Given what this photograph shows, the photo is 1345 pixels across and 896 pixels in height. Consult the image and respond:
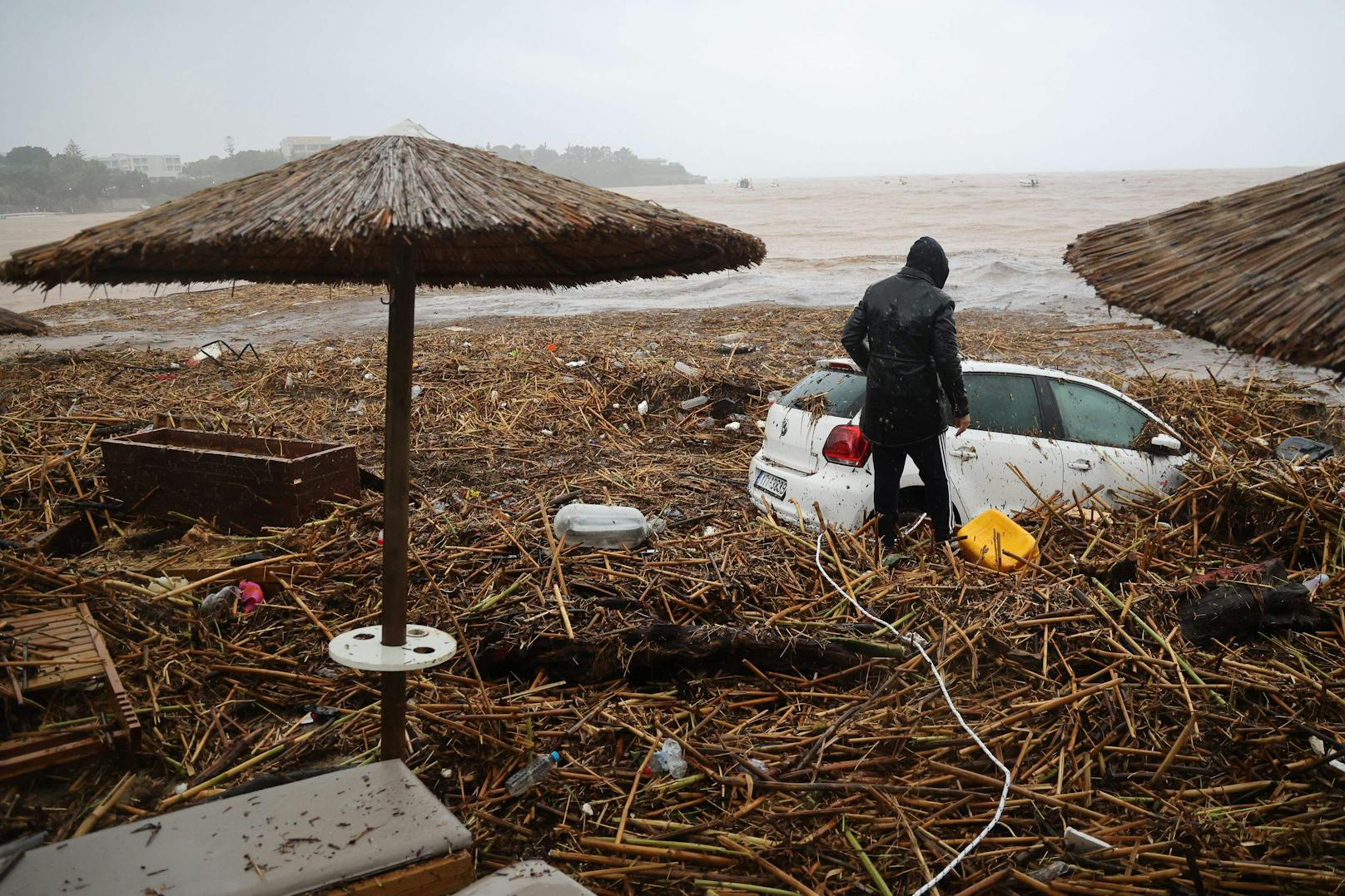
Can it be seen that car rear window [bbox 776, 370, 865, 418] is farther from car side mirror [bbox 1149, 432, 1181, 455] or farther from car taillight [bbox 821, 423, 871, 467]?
car side mirror [bbox 1149, 432, 1181, 455]

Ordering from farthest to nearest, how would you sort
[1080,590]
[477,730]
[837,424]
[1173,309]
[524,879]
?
[837,424] < [1080,590] < [477,730] < [1173,309] < [524,879]

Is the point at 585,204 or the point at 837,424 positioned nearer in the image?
the point at 585,204

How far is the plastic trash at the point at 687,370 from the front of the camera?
1199cm

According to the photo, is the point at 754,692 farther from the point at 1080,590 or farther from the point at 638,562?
the point at 1080,590

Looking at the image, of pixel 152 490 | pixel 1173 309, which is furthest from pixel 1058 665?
pixel 152 490

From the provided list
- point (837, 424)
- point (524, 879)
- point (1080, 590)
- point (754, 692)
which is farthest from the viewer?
point (837, 424)

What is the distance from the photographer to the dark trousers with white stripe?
6316mm

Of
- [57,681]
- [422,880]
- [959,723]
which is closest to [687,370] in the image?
[959,723]

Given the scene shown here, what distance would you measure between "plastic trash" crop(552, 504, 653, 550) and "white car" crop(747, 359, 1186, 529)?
1.17 metres

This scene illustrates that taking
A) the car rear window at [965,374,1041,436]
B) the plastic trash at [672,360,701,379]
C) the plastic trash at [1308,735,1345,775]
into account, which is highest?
the car rear window at [965,374,1041,436]

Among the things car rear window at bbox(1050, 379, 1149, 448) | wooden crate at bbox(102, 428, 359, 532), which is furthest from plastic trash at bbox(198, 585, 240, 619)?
car rear window at bbox(1050, 379, 1149, 448)

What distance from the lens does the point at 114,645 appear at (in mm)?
4879

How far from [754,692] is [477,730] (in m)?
1.38

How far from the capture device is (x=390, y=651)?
11.4ft
